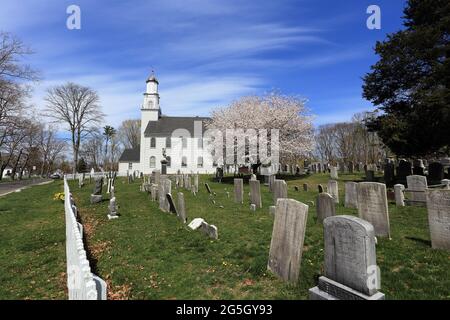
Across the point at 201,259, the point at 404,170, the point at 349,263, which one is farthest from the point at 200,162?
the point at 349,263

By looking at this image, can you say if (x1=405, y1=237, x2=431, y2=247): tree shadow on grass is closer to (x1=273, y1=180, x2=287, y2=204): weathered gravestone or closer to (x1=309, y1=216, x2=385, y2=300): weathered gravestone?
(x1=309, y1=216, x2=385, y2=300): weathered gravestone

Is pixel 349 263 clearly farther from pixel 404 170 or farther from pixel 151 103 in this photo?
pixel 151 103

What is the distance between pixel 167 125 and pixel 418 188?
47344 millimetres

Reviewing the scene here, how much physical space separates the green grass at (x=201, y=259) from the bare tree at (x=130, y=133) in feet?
212

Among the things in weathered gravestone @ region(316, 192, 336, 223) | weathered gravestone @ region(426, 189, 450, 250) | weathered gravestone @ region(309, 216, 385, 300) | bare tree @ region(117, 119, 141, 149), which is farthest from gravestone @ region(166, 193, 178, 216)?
bare tree @ region(117, 119, 141, 149)

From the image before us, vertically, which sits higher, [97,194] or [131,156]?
[131,156]

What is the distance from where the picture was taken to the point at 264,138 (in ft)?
86.1

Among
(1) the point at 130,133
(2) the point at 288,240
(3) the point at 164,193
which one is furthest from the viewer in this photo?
(1) the point at 130,133

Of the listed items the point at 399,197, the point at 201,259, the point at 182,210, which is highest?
the point at 399,197

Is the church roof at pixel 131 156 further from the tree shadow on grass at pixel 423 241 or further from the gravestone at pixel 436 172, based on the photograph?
the tree shadow on grass at pixel 423 241

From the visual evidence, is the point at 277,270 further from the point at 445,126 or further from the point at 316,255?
the point at 445,126

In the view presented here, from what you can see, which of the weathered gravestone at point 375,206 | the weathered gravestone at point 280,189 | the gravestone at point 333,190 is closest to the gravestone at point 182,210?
the weathered gravestone at point 280,189

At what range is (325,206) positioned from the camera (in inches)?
305
